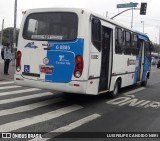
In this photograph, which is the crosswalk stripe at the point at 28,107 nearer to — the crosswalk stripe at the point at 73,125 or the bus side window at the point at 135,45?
the crosswalk stripe at the point at 73,125

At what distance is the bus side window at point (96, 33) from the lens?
9.91m

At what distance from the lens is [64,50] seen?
31.8ft

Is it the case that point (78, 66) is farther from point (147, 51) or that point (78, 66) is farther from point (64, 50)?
point (147, 51)

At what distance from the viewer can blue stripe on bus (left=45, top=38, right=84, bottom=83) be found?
31.3 ft

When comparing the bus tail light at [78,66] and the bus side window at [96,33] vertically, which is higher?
the bus side window at [96,33]

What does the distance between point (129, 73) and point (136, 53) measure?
4.84ft

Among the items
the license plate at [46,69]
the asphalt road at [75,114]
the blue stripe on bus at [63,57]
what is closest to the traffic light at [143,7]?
the asphalt road at [75,114]

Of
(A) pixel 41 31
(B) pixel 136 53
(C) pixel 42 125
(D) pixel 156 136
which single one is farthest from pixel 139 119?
(B) pixel 136 53

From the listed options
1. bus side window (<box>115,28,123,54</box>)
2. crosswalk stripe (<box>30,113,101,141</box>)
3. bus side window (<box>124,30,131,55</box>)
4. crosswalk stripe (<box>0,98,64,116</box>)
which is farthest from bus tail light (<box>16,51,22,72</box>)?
bus side window (<box>124,30,131,55</box>)

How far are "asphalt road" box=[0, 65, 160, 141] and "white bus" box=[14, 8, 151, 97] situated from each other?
2.17ft

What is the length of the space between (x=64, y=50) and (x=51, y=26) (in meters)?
0.91

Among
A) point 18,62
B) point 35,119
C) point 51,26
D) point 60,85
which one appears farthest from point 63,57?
point 35,119

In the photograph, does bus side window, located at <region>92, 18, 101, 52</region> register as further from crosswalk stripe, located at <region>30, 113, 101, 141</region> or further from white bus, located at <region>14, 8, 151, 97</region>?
crosswalk stripe, located at <region>30, 113, 101, 141</region>

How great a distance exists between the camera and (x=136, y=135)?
7.31m
